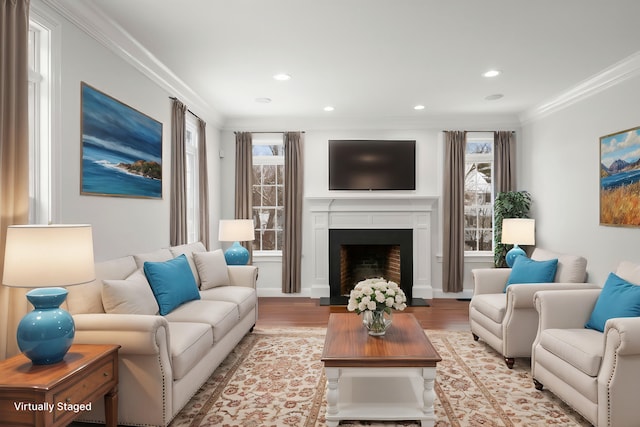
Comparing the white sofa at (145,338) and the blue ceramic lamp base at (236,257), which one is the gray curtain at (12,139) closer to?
the white sofa at (145,338)

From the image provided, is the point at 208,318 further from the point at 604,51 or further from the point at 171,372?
the point at 604,51

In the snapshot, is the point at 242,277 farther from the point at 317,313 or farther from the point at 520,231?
the point at 520,231

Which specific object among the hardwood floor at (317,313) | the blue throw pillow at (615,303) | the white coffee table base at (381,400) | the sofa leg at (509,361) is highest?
the blue throw pillow at (615,303)

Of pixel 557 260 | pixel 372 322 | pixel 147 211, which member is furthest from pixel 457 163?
pixel 147 211

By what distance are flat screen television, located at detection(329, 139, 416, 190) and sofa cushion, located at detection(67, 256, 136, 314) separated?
378 cm

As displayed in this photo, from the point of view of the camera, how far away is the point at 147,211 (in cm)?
396

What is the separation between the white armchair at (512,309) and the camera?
3.49m

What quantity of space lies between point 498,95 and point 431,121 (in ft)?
4.21

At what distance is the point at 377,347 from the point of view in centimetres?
271

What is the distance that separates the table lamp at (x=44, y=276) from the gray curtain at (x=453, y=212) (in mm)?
5199

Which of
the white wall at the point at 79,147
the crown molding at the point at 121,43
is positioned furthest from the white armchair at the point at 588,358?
the crown molding at the point at 121,43

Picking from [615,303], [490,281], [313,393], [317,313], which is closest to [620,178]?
[490,281]

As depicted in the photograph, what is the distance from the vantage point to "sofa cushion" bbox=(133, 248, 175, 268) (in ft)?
11.3

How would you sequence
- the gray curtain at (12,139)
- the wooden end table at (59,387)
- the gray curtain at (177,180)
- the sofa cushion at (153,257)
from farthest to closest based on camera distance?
1. the gray curtain at (177,180)
2. the sofa cushion at (153,257)
3. the gray curtain at (12,139)
4. the wooden end table at (59,387)
